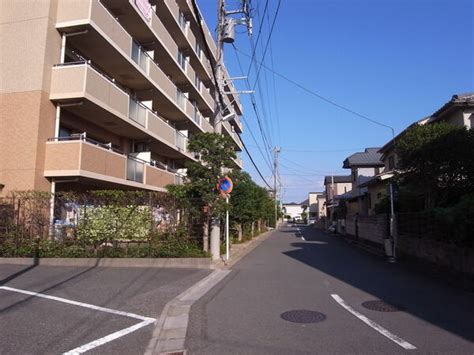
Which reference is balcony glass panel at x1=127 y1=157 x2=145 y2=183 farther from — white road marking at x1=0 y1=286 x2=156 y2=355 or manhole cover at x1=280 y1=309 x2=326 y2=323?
manhole cover at x1=280 y1=309 x2=326 y2=323

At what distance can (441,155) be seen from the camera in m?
13.7

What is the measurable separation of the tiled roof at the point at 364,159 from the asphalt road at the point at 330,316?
2870 centimetres

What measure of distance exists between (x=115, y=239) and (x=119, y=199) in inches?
49.9

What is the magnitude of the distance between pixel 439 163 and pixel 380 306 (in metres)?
7.83

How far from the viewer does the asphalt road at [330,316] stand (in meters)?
5.36

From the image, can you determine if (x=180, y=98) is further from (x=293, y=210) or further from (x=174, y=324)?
(x=293, y=210)

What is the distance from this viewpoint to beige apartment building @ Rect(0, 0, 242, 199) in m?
15.1

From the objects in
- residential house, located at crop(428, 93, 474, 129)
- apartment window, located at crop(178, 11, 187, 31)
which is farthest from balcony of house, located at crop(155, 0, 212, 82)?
residential house, located at crop(428, 93, 474, 129)

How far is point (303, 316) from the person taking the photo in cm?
690

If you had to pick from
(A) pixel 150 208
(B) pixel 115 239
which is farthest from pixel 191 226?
(B) pixel 115 239

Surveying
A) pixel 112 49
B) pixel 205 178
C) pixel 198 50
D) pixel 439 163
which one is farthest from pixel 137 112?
pixel 198 50

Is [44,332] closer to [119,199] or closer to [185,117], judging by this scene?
[119,199]

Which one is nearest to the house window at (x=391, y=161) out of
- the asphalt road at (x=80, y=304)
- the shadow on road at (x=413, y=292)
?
the shadow on road at (x=413, y=292)

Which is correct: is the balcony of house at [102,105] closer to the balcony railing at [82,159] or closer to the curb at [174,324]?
the balcony railing at [82,159]
